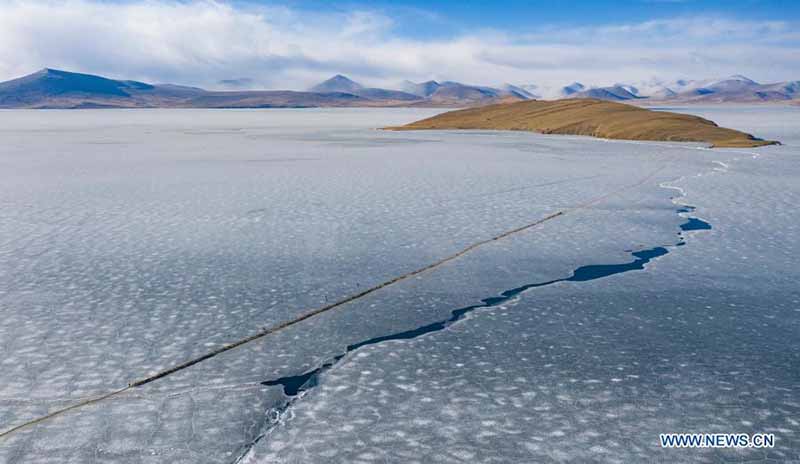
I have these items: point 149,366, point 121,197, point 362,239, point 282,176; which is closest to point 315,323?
point 149,366

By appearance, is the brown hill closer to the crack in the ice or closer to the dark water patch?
the crack in the ice

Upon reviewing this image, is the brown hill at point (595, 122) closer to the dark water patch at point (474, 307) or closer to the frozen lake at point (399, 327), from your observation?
the frozen lake at point (399, 327)

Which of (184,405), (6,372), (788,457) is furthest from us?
(6,372)

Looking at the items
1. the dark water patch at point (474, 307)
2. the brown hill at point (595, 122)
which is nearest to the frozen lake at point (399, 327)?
the dark water patch at point (474, 307)

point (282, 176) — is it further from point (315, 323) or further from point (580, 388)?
point (580, 388)

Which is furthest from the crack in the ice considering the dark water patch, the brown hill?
the brown hill

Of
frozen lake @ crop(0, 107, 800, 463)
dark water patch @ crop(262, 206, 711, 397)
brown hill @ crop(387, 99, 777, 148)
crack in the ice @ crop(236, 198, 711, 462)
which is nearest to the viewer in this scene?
frozen lake @ crop(0, 107, 800, 463)
